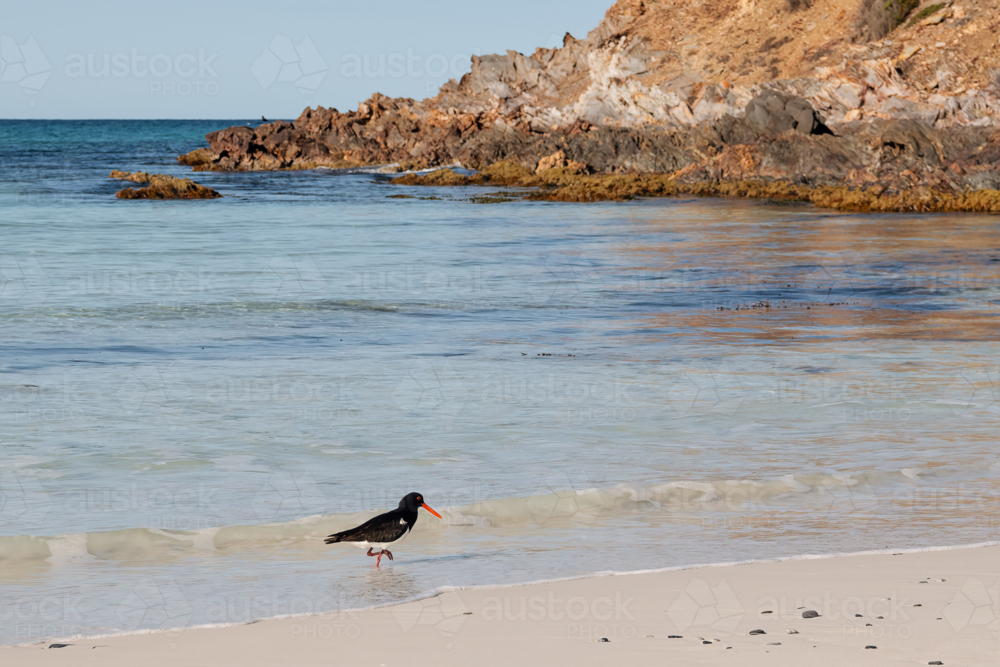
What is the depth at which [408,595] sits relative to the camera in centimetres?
535

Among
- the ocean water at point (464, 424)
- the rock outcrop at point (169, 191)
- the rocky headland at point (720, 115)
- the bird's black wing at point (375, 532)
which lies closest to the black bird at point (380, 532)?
the bird's black wing at point (375, 532)

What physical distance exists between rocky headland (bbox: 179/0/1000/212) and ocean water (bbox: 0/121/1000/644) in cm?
1830

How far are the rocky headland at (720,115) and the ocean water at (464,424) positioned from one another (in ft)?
60.0

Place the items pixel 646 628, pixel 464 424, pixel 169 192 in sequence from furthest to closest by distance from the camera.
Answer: pixel 169 192
pixel 464 424
pixel 646 628

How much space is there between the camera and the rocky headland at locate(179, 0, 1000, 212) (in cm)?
4047

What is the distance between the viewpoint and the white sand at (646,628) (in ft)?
14.5

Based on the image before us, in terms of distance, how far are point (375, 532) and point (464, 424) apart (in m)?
3.53

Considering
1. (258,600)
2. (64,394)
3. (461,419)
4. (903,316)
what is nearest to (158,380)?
(64,394)

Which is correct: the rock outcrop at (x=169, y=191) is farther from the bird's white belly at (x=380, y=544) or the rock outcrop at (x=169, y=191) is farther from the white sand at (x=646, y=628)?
the white sand at (x=646, y=628)

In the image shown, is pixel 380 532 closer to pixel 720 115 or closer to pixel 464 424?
pixel 464 424

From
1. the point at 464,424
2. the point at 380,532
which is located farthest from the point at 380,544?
the point at 464,424

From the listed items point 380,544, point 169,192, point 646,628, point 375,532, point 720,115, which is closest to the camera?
point 646,628

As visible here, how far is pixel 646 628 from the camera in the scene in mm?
4746

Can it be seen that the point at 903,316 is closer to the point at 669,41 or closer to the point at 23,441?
the point at 23,441
